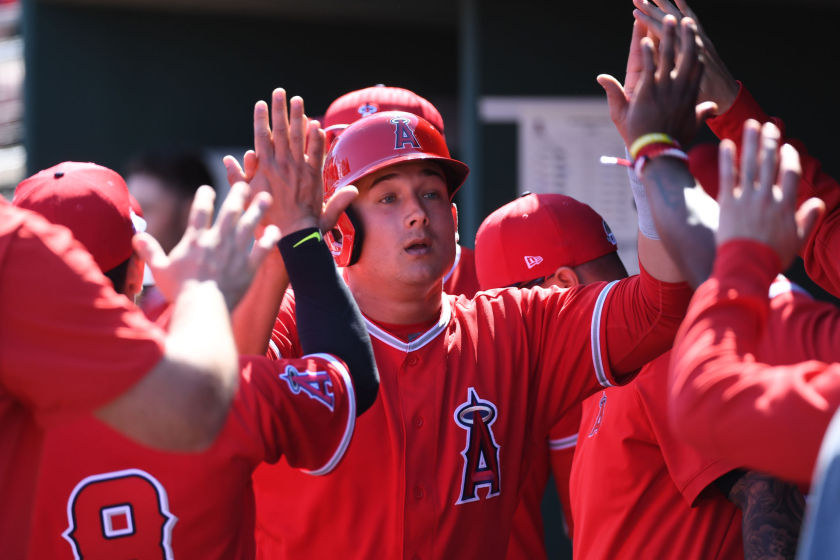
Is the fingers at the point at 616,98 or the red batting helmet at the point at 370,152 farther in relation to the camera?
the red batting helmet at the point at 370,152

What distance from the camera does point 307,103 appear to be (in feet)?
18.4

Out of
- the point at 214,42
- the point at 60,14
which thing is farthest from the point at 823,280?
the point at 60,14

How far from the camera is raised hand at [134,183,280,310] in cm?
128

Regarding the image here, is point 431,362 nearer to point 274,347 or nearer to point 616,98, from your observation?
point 274,347

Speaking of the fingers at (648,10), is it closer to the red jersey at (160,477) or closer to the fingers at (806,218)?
the fingers at (806,218)

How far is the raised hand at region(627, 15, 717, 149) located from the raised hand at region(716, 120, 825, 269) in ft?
0.83

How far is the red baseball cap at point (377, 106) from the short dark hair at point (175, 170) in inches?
62.4

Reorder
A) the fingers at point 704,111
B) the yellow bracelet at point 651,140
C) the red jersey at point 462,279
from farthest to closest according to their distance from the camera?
the red jersey at point 462,279 → the fingers at point 704,111 → the yellow bracelet at point 651,140

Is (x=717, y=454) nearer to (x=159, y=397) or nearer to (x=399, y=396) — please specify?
(x=159, y=397)

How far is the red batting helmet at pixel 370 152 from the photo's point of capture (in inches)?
87.0

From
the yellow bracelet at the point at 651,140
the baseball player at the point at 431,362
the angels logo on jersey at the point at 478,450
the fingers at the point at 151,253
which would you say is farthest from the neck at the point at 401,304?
the fingers at the point at 151,253

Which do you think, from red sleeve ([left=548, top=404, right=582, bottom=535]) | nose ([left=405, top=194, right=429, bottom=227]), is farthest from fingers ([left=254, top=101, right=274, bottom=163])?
red sleeve ([left=548, top=404, right=582, bottom=535])

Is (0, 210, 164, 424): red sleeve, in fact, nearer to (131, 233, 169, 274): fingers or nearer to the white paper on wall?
(131, 233, 169, 274): fingers

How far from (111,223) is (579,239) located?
1434 mm
